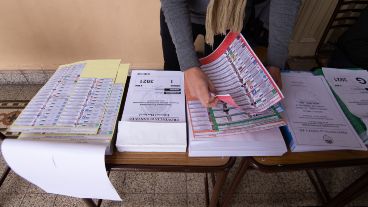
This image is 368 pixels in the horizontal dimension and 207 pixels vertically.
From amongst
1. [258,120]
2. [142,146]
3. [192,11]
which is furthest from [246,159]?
[192,11]

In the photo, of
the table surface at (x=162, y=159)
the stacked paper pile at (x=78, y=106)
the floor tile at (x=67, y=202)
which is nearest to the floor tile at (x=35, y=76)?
the floor tile at (x=67, y=202)

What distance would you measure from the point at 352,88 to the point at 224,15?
1.68ft

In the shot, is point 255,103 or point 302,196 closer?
point 255,103

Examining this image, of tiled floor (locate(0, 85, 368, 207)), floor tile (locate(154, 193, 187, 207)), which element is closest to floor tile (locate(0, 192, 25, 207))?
tiled floor (locate(0, 85, 368, 207))

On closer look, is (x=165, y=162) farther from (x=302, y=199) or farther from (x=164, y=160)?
(x=302, y=199)

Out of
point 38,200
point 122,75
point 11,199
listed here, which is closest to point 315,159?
point 122,75

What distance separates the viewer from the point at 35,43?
1620mm

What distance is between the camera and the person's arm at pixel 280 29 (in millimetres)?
700

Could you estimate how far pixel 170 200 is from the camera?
1.24m

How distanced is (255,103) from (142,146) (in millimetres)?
322

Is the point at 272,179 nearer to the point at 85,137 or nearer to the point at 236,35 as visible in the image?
the point at 236,35

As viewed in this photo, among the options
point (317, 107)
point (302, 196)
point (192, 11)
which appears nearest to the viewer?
point (317, 107)

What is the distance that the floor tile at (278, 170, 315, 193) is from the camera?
131cm

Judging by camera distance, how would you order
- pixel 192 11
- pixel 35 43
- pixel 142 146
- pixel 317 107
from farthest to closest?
pixel 35 43, pixel 192 11, pixel 317 107, pixel 142 146
